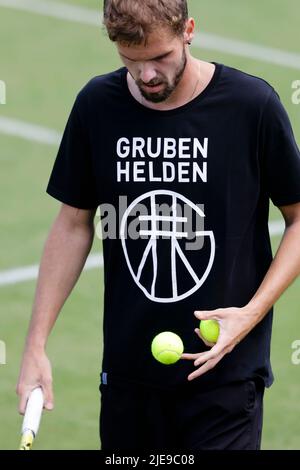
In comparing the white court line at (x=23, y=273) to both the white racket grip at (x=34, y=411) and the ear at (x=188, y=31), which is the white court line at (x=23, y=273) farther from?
the ear at (x=188, y=31)

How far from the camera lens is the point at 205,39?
16.2 meters

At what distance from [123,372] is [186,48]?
55.3 inches

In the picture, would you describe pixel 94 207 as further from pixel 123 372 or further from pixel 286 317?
pixel 286 317

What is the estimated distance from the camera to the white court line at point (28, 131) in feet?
44.2

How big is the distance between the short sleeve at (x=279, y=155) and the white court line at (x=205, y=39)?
32.6ft

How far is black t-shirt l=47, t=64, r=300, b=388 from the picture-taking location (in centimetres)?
539

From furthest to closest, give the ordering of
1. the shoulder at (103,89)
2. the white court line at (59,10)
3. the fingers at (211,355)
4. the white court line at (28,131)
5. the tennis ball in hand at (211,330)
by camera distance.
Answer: the white court line at (59,10) → the white court line at (28,131) → the shoulder at (103,89) → the tennis ball in hand at (211,330) → the fingers at (211,355)

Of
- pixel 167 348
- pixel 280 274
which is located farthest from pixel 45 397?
pixel 280 274

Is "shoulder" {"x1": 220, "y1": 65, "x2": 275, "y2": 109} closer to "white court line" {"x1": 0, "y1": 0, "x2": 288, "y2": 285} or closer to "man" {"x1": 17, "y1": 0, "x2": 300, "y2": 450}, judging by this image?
"man" {"x1": 17, "y1": 0, "x2": 300, "y2": 450}

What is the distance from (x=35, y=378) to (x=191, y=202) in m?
1.00

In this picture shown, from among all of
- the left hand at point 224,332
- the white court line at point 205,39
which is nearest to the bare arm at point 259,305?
the left hand at point 224,332

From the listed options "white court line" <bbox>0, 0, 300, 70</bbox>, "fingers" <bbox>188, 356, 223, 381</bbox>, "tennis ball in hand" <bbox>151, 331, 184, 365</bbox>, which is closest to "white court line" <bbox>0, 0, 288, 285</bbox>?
"white court line" <bbox>0, 0, 300, 70</bbox>

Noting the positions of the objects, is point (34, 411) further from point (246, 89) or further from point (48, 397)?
point (246, 89)

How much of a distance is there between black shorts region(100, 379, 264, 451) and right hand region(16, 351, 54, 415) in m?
0.31
